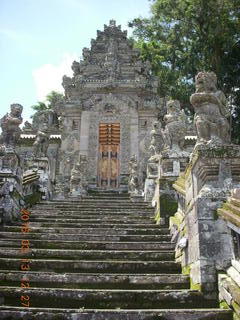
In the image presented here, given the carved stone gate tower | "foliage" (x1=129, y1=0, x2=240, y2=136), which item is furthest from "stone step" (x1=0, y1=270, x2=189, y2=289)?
"foliage" (x1=129, y1=0, x2=240, y2=136)

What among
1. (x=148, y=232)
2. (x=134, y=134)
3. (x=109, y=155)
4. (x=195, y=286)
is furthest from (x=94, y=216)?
(x=134, y=134)

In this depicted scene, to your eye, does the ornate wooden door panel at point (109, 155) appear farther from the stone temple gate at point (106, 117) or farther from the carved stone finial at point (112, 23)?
the carved stone finial at point (112, 23)

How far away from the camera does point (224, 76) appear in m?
23.4

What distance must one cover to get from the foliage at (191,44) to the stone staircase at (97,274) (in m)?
17.4

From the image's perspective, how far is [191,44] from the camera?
24.0 m

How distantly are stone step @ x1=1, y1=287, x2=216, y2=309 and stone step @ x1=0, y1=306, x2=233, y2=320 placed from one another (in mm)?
358

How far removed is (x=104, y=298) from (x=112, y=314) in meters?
0.54

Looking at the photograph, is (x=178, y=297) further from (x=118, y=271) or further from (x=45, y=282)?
(x=45, y=282)

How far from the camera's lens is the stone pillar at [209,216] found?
4.54m

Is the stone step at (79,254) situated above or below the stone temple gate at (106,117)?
below

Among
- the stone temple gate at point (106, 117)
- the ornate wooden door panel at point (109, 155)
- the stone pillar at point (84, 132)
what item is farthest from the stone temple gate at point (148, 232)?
the stone pillar at point (84, 132)

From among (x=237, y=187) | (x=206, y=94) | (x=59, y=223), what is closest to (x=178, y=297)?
(x=237, y=187)

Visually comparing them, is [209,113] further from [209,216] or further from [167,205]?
[167,205]

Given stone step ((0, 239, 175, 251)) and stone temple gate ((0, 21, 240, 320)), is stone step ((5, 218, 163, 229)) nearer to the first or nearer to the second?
stone temple gate ((0, 21, 240, 320))
